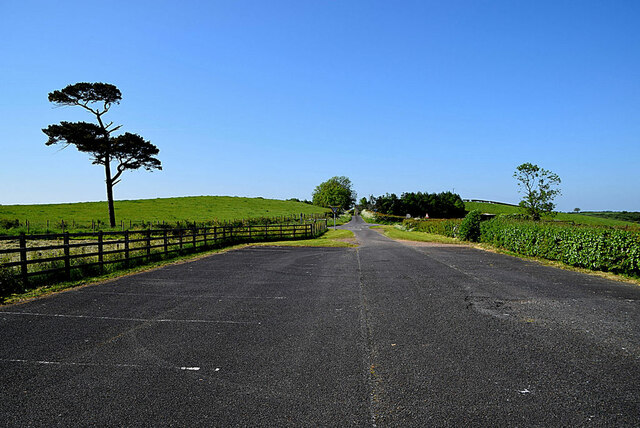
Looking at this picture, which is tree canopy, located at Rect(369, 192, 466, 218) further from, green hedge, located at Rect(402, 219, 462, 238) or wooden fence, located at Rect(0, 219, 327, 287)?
wooden fence, located at Rect(0, 219, 327, 287)

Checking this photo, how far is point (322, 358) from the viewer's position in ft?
16.0

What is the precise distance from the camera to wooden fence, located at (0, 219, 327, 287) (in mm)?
10125

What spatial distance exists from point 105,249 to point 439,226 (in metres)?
32.4

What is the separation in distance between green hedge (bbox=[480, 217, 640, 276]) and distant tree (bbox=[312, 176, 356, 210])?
132 meters

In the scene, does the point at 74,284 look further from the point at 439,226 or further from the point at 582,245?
the point at 439,226

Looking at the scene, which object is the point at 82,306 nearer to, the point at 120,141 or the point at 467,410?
the point at 467,410

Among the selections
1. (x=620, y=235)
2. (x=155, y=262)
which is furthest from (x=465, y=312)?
(x=155, y=262)

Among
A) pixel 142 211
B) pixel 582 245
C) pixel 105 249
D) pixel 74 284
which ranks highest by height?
pixel 142 211

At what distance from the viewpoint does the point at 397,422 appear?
131 inches

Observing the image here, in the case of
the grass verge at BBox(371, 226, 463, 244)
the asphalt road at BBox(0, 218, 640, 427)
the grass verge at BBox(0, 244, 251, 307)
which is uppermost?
the grass verge at BBox(0, 244, 251, 307)

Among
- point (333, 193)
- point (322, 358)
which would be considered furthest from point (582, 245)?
point (333, 193)

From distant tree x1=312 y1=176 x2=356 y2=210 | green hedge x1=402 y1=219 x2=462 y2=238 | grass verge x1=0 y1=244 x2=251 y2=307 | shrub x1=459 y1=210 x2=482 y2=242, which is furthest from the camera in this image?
distant tree x1=312 y1=176 x2=356 y2=210

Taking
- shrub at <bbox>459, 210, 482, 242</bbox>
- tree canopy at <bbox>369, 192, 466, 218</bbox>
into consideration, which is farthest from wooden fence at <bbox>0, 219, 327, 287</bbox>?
tree canopy at <bbox>369, 192, 466, 218</bbox>

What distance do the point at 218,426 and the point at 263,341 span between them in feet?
7.49
